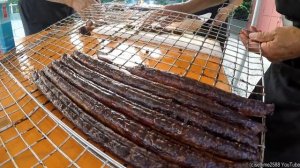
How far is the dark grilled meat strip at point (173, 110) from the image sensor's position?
1.07 meters

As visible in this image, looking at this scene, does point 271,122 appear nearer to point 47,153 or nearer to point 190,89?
point 190,89

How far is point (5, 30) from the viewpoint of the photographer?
231 cm

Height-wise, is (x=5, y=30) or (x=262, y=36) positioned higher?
(x=262, y=36)

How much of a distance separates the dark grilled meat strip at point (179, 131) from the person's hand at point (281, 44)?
30.5 inches

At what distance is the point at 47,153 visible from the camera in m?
1.14

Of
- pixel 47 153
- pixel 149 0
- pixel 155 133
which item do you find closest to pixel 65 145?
pixel 47 153

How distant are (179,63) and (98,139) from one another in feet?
3.79

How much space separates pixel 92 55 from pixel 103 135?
1.11 meters

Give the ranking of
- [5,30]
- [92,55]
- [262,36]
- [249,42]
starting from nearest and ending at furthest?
[262,36] < [249,42] < [92,55] < [5,30]

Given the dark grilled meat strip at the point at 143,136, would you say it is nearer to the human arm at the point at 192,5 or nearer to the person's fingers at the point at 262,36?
the person's fingers at the point at 262,36

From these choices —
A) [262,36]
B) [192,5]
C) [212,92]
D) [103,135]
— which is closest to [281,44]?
[262,36]

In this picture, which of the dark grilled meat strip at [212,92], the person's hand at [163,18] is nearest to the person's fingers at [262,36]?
the dark grilled meat strip at [212,92]

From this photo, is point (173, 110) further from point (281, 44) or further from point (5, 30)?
point (5, 30)

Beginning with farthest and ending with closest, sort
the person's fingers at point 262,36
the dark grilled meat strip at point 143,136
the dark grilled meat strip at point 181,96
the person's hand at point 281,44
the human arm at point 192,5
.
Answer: the human arm at point 192,5 < the person's fingers at point 262,36 < the person's hand at point 281,44 < the dark grilled meat strip at point 181,96 < the dark grilled meat strip at point 143,136
